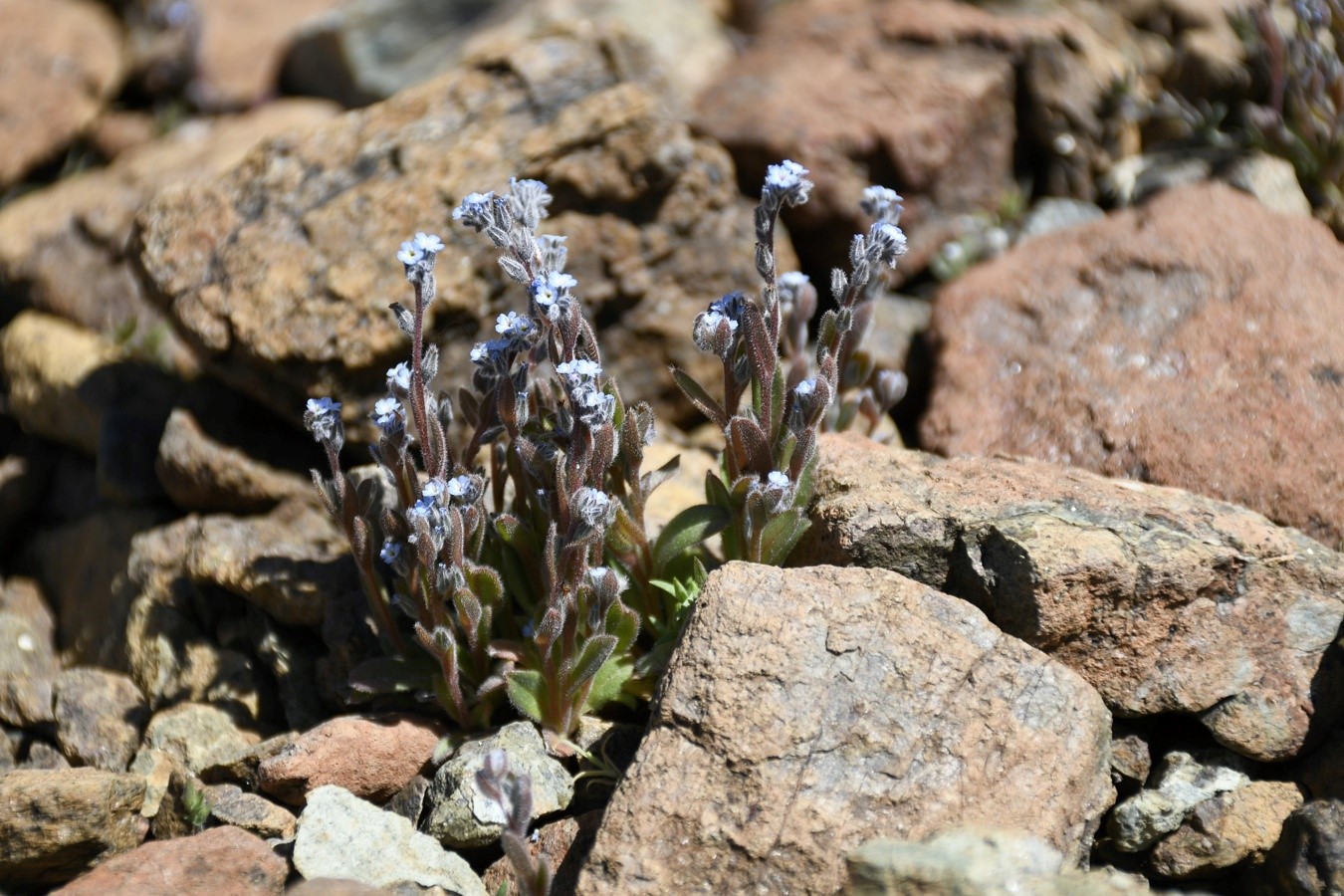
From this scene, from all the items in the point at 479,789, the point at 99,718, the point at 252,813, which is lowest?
the point at 99,718

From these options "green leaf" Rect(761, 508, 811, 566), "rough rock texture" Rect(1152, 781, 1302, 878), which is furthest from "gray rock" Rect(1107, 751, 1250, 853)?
"green leaf" Rect(761, 508, 811, 566)

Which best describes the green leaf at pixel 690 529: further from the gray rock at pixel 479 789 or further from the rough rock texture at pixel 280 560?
the rough rock texture at pixel 280 560

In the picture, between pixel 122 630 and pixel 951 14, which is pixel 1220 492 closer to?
pixel 951 14

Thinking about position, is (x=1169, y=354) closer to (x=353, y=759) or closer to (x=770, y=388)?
(x=770, y=388)

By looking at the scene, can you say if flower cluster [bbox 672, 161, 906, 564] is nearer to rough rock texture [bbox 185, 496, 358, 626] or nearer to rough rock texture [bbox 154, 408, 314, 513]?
rough rock texture [bbox 185, 496, 358, 626]

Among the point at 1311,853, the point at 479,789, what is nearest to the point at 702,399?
the point at 479,789
